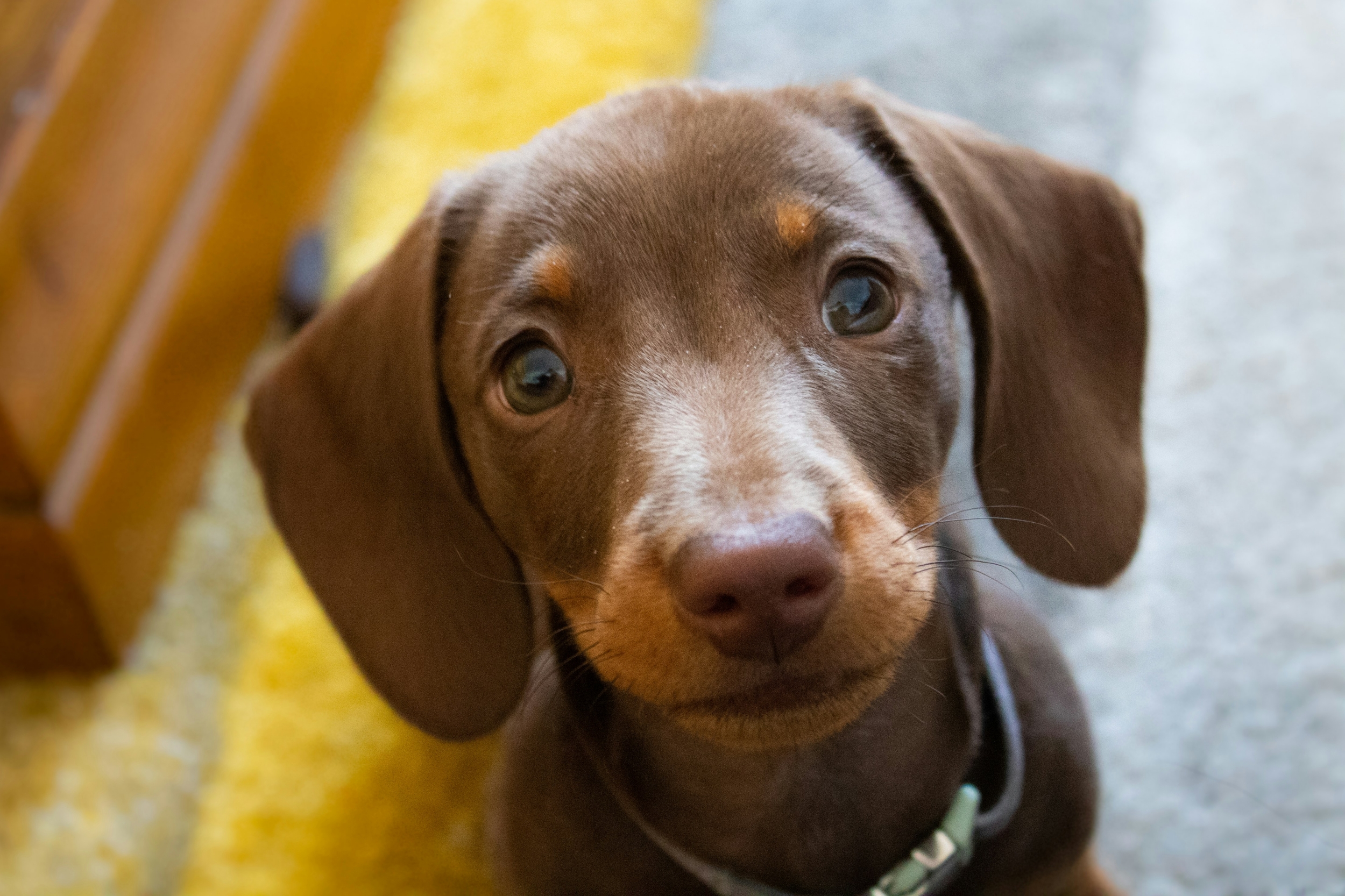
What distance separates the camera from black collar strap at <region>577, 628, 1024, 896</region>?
60.1 inches

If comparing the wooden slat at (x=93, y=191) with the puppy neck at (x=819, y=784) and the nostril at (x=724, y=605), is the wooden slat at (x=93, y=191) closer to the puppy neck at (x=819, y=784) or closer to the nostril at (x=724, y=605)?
the puppy neck at (x=819, y=784)

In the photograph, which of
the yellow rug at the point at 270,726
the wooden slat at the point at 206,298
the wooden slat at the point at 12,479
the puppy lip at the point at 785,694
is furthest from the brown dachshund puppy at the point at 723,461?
the wooden slat at the point at 206,298

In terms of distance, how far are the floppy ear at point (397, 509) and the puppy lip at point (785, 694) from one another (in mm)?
468

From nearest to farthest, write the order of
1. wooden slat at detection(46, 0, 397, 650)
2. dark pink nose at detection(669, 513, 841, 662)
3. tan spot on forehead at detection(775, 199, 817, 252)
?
dark pink nose at detection(669, 513, 841, 662) < tan spot on forehead at detection(775, 199, 817, 252) < wooden slat at detection(46, 0, 397, 650)

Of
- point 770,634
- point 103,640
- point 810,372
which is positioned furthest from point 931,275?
point 103,640

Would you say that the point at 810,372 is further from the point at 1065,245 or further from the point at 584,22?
the point at 584,22

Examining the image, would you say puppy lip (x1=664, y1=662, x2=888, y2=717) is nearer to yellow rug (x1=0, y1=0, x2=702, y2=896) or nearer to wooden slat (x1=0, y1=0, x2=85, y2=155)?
yellow rug (x1=0, y1=0, x2=702, y2=896)

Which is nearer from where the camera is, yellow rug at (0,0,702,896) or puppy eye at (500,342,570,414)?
puppy eye at (500,342,570,414)

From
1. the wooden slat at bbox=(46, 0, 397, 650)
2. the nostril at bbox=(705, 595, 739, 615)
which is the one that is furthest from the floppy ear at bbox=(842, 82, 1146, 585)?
the wooden slat at bbox=(46, 0, 397, 650)

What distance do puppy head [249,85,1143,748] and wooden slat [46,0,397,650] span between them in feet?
2.43

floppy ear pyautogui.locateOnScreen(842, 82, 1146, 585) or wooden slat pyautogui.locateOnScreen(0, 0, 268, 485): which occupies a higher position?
floppy ear pyautogui.locateOnScreen(842, 82, 1146, 585)

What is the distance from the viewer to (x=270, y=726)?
2.21 metres

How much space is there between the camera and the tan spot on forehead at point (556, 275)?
4.56ft

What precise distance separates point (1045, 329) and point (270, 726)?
4.66 feet
